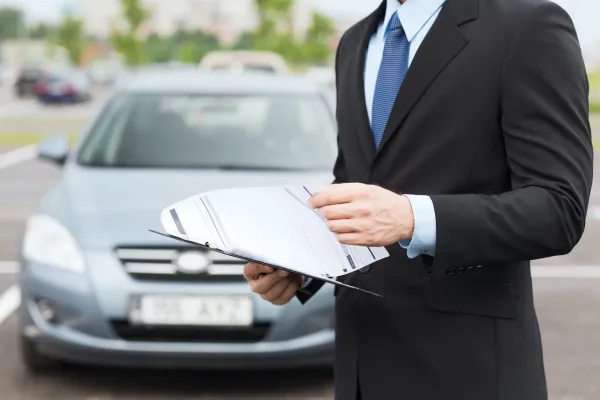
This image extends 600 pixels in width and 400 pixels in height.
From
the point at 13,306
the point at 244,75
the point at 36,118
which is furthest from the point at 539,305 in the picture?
the point at 36,118

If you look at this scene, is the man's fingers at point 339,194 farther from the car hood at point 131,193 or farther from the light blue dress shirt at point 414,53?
the car hood at point 131,193

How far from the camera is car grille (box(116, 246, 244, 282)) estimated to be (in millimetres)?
4297

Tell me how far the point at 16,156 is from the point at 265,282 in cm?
1430

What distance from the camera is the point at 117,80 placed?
242 inches

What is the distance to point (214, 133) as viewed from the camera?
557 centimetres

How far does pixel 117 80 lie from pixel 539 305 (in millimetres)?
2817

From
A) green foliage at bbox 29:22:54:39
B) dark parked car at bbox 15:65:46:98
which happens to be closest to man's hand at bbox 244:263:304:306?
dark parked car at bbox 15:65:46:98

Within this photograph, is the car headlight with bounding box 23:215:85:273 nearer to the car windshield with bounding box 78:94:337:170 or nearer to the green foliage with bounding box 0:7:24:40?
the car windshield with bounding box 78:94:337:170

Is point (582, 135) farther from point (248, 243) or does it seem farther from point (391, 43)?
point (248, 243)

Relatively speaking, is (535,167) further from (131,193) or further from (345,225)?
(131,193)

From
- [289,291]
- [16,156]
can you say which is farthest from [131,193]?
[16,156]

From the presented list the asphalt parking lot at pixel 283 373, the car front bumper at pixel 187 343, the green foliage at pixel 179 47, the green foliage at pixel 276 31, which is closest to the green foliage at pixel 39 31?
the green foliage at pixel 179 47

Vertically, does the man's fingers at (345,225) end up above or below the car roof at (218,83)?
above

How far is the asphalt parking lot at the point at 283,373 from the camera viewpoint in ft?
14.9
